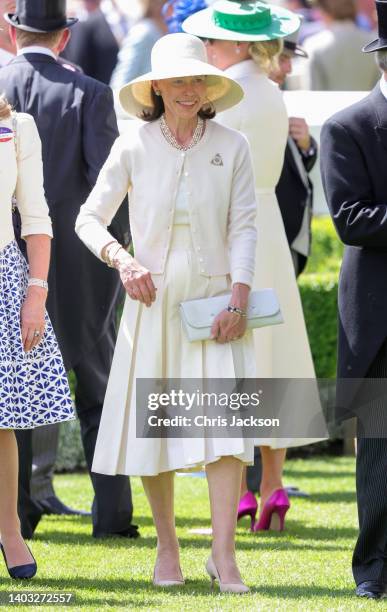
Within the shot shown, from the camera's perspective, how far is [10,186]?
18.0ft

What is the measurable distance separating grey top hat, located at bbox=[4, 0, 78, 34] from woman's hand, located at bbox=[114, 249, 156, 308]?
4.89 ft

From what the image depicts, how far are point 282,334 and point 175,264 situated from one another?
1818 millimetres

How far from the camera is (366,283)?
5.24 m

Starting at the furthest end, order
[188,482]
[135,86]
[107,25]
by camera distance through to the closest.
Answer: [107,25] < [188,482] < [135,86]

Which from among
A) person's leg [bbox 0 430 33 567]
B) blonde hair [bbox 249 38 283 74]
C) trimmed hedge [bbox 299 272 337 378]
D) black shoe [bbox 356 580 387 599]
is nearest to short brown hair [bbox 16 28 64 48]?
blonde hair [bbox 249 38 283 74]

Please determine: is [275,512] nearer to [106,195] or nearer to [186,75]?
[106,195]

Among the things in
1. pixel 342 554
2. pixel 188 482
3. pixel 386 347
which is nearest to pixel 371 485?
pixel 386 347

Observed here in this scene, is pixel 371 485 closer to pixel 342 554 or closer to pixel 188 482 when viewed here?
pixel 342 554

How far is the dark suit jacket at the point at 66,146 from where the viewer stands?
21.4 ft

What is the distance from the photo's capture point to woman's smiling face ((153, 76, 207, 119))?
552 cm

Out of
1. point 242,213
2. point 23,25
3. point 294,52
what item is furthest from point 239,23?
point 242,213

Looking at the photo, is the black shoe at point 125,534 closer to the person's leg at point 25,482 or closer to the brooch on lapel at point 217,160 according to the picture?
the person's leg at point 25,482

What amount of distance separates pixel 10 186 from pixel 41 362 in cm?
65

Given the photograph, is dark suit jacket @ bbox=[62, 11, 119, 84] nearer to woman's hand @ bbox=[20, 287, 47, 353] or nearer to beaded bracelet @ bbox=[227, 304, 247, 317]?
woman's hand @ bbox=[20, 287, 47, 353]
